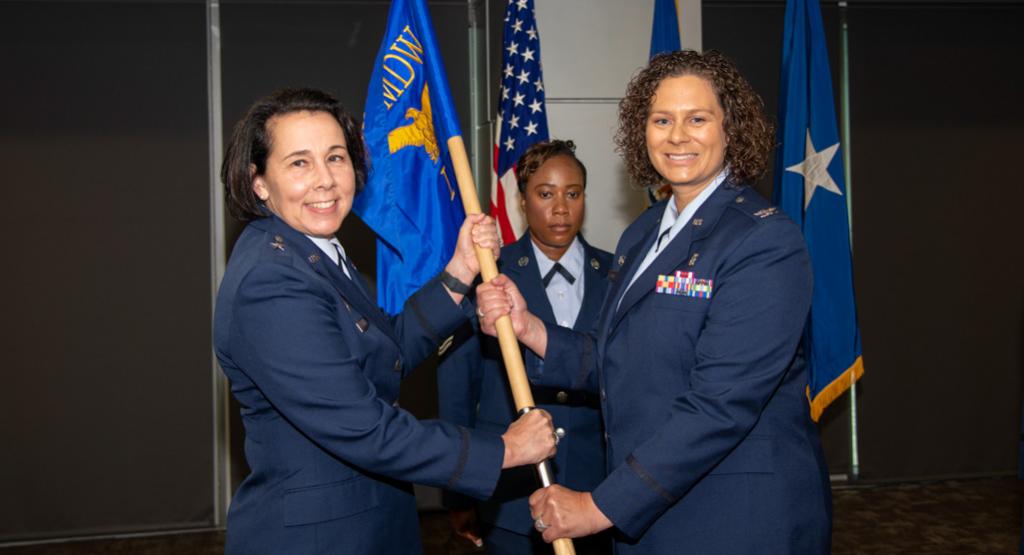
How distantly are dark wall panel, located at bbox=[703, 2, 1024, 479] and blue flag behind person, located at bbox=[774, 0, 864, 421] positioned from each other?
5.56 ft

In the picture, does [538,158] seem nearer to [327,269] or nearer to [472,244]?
[472,244]

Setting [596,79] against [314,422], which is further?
[596,79]

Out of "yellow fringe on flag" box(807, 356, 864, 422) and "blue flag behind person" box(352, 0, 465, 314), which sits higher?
"blue flag behind person" box(352, 0, 465, 314)

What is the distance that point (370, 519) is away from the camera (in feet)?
6.14

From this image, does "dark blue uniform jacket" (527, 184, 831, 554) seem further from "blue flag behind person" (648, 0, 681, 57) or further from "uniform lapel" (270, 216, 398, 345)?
"blue flag behind person" (648, 0, 681, 57)

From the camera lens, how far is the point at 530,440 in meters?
1.97

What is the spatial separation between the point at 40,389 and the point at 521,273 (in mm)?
3229

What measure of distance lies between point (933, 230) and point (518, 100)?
3.23m

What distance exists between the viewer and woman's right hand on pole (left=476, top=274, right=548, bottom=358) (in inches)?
89.5

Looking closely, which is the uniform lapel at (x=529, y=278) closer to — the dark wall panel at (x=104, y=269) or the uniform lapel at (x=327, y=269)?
the uniform lapel at (x=327, y=269)

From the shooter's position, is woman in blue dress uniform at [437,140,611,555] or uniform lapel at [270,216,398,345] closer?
uniform lapel at [270,216,398,345]

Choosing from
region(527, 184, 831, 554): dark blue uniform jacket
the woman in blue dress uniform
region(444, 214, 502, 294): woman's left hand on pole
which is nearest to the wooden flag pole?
region(444, 214, 502, 294): woman's left hand on pole

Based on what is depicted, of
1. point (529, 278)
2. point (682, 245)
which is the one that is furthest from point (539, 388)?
point (682, 245)

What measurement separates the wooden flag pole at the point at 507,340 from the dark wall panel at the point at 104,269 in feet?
10.7
